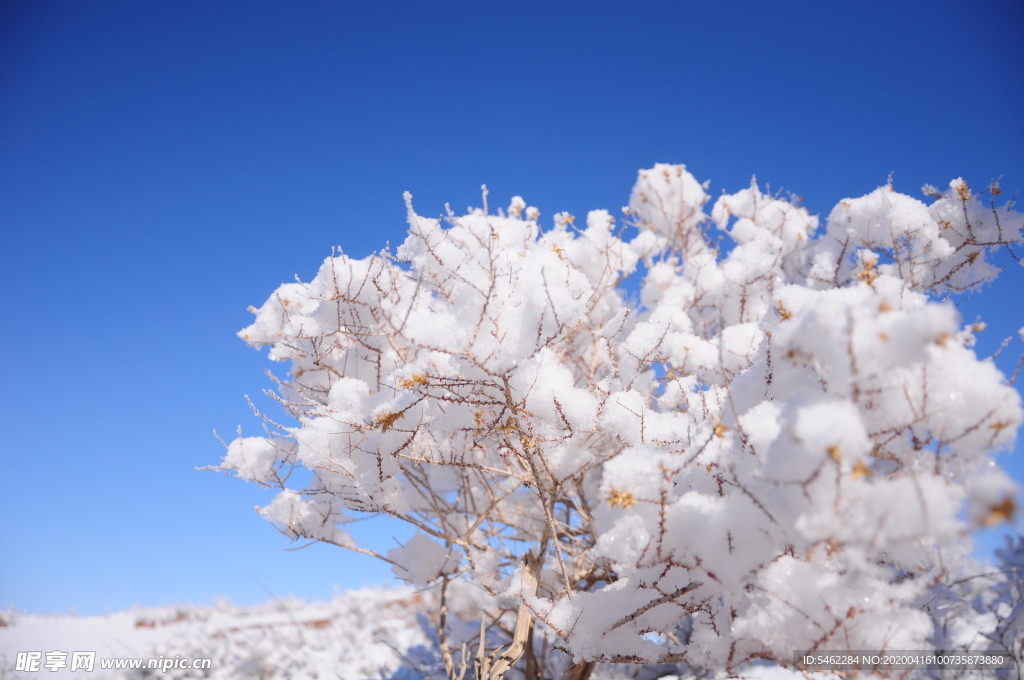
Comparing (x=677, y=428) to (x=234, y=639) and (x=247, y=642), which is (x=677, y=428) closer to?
(x=247, y=642)

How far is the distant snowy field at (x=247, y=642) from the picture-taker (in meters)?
5.15

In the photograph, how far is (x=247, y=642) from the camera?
6820 mm

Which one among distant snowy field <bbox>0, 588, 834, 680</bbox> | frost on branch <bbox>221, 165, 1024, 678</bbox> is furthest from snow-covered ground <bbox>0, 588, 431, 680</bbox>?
frost on branch <bbox>221, 165, 1024, 678</bbox>

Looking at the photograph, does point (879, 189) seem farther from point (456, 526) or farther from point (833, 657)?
point (456, 526)

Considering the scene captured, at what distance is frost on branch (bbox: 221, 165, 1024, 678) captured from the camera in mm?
1128

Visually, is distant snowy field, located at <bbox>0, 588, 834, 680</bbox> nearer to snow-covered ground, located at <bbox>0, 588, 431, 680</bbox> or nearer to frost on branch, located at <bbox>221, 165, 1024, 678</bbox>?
snow-covered ground, located at <bbox>0, 588, 431, 680</bbox>

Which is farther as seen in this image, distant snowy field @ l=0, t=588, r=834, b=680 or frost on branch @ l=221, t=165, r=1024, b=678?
distant snowy field @ l=0, t=588, r=834, b=680

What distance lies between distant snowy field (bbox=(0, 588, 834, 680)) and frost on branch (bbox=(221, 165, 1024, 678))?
1.33m

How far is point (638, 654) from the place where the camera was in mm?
1838

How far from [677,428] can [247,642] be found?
24.3 ft

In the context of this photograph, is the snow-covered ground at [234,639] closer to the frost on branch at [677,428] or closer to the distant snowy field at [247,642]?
the distant snowy field at [247,642]

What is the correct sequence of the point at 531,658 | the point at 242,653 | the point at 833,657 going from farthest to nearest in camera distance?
1. the point at 242,653
2. the point at 531,658
3. the point at 833,657

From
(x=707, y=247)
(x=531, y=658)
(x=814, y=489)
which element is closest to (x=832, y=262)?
(x=707, y=247)

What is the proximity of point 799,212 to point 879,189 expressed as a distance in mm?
936
